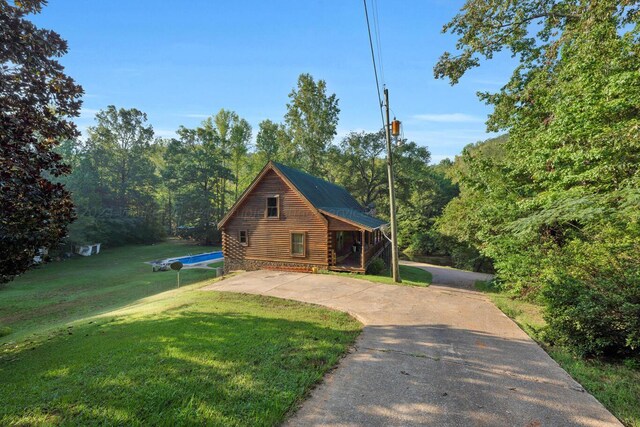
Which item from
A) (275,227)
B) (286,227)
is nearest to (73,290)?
(275,227)

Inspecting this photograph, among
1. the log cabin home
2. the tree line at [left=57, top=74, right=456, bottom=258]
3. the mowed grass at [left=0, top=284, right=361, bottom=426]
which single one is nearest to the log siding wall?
the log cabin home

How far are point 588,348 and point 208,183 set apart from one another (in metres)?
46.3

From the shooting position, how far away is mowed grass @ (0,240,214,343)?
12156 millimetres

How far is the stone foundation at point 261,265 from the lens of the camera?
1727 centimetres

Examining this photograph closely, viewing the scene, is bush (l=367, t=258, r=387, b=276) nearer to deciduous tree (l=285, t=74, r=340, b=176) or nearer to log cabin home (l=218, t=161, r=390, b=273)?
log cabin home (l=218, t=161, r=390, b=273)

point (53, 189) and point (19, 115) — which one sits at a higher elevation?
point (19, 115)

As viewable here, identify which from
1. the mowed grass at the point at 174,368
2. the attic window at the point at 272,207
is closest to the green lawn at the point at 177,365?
the mowed grass at the point at 174,368

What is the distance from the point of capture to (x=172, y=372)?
4465mm

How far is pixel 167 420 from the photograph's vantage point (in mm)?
3396

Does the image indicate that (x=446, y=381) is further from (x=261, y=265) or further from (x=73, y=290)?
(x=73, y=290)

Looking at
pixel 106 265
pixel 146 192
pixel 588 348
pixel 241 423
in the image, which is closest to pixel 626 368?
pixel 588 348

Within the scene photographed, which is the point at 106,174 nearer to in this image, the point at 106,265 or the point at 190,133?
the point at 190,133

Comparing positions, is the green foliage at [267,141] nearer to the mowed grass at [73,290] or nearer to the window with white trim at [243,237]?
the mowed grass at [73,290]

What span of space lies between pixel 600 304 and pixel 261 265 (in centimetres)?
1629
